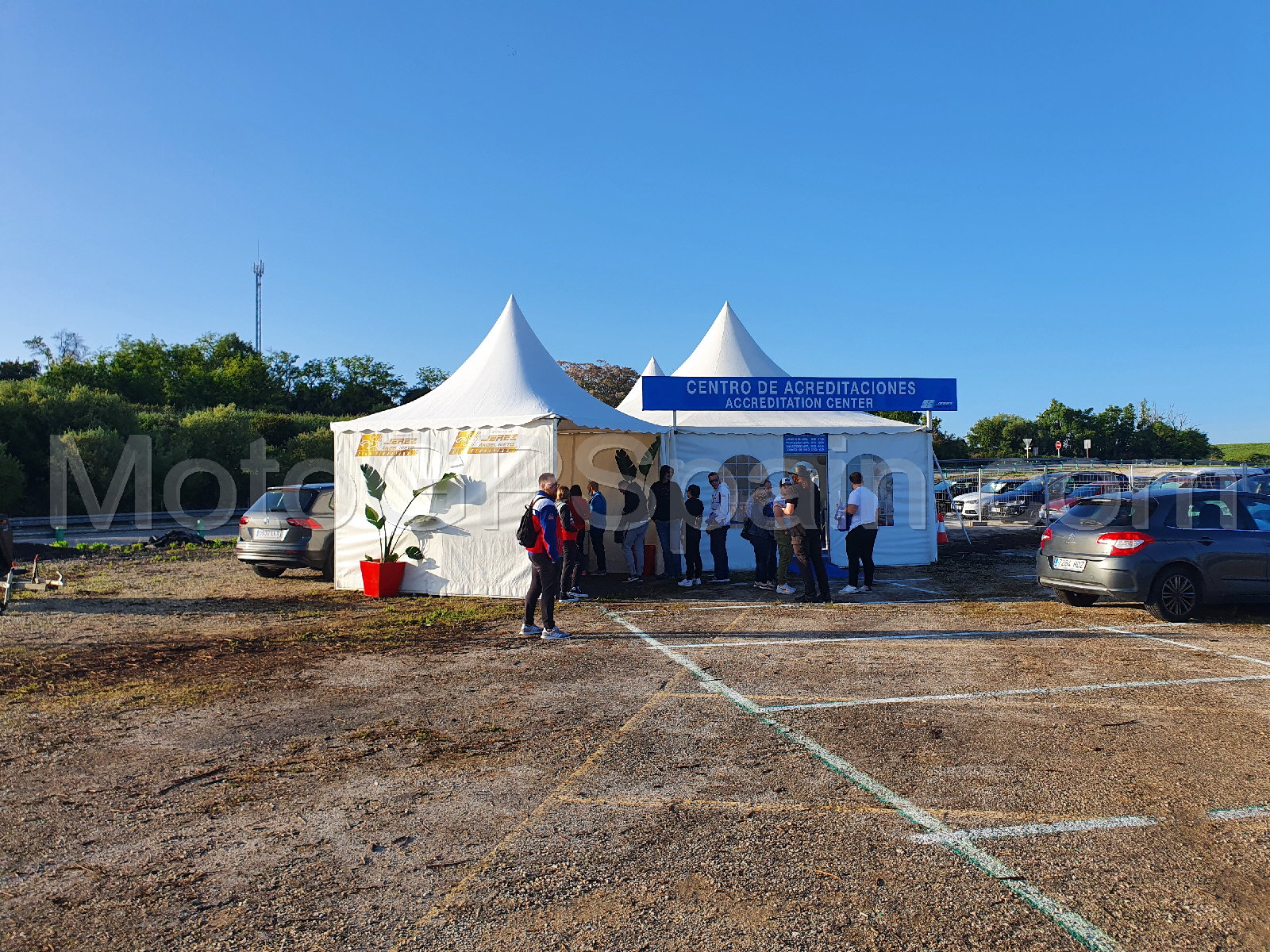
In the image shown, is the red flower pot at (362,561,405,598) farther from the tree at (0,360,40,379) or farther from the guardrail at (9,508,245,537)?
the tree at (0,360,40,379)

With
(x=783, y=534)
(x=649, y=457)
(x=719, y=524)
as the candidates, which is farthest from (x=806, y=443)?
(x=783, y=534)

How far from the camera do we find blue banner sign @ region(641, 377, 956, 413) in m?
14.1

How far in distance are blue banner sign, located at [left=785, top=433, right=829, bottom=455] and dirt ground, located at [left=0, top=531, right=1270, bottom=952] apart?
6182 millimetres

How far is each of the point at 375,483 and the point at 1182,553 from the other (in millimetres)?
9535

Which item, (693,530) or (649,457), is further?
(649,457)

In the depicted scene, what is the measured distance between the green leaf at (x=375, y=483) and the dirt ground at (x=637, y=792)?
359 cm

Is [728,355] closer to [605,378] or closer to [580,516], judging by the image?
[580,516]

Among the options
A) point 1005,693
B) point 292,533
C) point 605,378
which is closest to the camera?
point 1005,693

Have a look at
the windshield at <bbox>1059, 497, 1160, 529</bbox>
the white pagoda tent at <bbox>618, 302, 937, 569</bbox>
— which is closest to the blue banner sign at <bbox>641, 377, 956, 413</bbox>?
the white pagoda tent at <bbox>618, 302, 937, 569</bbox>

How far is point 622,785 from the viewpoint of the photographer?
4.60m

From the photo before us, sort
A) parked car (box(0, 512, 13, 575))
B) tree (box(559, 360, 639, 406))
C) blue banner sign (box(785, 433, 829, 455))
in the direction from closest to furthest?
parked car (box(0, 512, 13, 575)), blue banner sign (box(785, 433, 829, 455)), tree (box(559, 360, 639, 406))

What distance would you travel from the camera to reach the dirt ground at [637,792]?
10.6ft

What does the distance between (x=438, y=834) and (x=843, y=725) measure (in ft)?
8.95

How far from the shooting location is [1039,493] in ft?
95.3
